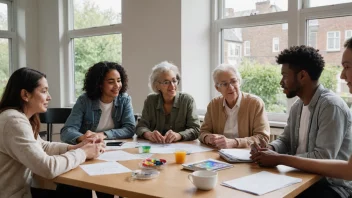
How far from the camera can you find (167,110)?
2.51m

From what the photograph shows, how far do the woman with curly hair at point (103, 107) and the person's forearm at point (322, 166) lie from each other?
126 cm

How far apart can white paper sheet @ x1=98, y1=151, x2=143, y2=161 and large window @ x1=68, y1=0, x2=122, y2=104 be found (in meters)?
2.40

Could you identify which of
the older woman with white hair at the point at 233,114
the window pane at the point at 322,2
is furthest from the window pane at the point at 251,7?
the older woman with white hair at the point at 233,114

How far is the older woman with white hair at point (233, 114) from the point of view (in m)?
2.16

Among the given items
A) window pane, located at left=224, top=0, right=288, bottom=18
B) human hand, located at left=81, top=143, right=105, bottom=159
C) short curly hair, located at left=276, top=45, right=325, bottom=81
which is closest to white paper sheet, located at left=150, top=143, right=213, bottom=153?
human hand, located at left=81, top=143, right=105, bottom=159

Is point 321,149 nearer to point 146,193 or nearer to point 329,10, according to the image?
point 146,193

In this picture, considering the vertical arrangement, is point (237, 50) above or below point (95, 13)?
below

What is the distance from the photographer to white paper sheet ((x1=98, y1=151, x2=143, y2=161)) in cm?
175

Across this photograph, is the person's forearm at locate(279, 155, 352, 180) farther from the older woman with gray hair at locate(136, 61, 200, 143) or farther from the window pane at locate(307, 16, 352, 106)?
the window pane at locate(307, 16, 352, 106)

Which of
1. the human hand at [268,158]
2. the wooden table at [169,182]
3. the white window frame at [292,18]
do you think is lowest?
the wooden table at [169,182]

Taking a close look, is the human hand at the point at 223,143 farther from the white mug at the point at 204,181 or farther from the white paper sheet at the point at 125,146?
the white mug at the point at 204,181

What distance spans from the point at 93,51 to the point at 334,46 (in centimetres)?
294

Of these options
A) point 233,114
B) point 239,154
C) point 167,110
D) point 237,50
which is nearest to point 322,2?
point 237,50

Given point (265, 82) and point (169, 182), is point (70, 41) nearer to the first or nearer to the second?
point (265, 82)
